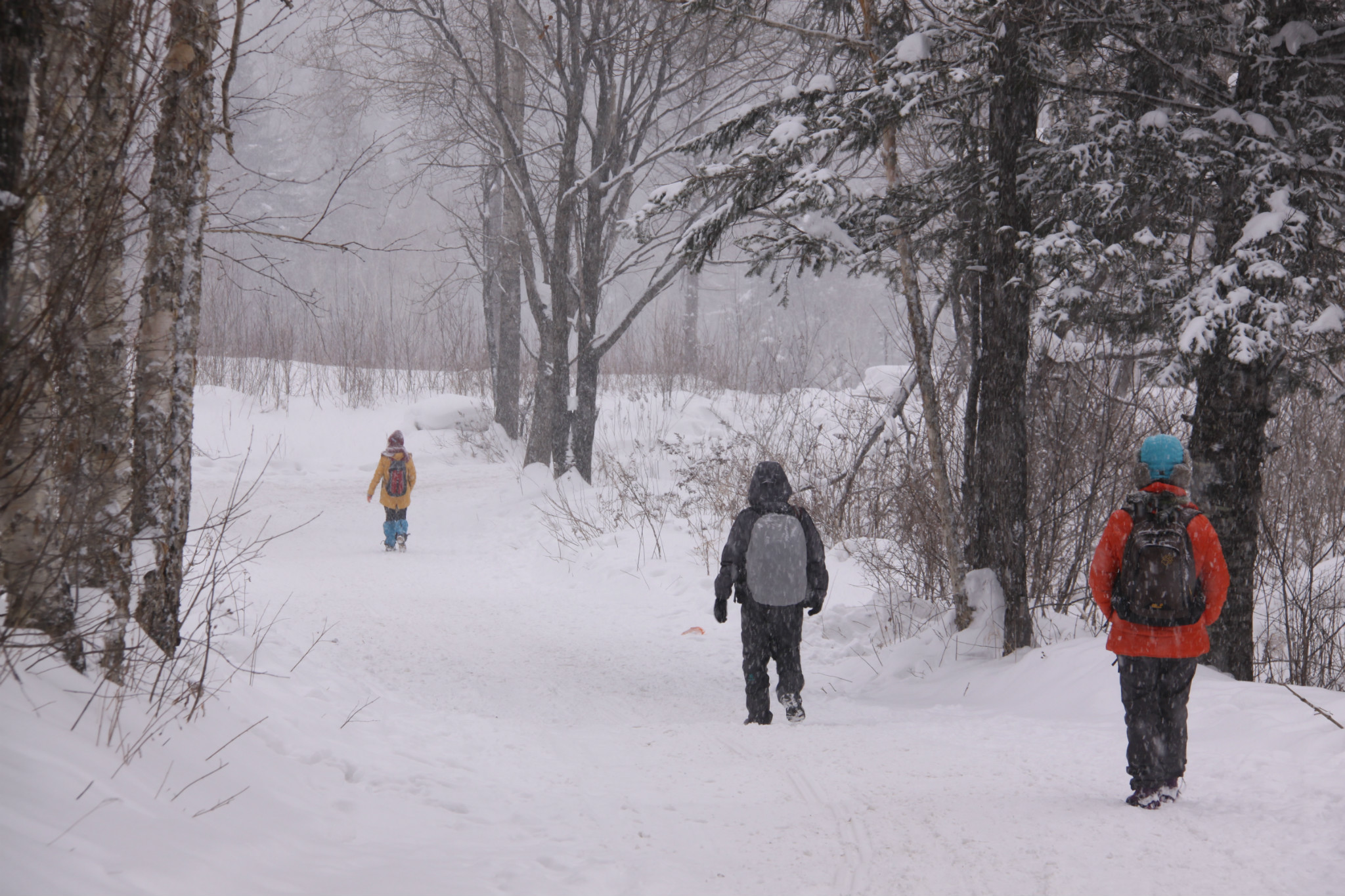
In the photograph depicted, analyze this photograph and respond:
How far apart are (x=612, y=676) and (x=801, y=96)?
4.92 meters

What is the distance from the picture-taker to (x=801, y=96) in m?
6.82

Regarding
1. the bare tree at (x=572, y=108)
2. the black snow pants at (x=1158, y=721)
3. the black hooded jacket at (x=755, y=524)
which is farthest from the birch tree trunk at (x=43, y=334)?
the bare tree at (x=572, y=108)

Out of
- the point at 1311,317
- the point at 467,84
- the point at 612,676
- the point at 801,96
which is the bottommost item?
the point at 612,676

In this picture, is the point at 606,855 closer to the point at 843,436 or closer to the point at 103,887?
the point at 103,887

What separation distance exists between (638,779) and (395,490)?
26.4 feet

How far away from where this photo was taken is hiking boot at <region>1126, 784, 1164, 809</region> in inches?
153

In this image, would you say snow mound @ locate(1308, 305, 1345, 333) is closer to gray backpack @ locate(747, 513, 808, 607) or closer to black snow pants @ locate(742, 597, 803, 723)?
gray backpack @ locate(747, 513, 808, 607)

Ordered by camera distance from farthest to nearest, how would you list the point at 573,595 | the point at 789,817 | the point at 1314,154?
the point at 573,595 → the point at 1314,154 → the point at 789,817

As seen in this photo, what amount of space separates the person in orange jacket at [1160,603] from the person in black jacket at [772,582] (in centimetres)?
209

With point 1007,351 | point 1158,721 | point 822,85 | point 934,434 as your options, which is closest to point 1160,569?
point 1158,721

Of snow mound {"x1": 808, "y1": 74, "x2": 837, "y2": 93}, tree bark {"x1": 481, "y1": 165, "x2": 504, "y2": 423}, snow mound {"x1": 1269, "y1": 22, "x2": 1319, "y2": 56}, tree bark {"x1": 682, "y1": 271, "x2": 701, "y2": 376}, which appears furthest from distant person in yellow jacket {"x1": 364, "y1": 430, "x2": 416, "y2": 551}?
snow mound {"x1": 1269, "y1": 22, "x2": 1319, "y2": 56}

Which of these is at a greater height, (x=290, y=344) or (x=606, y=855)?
(x=290, y=344)

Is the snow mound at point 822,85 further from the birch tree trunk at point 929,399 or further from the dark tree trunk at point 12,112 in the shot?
the dark tree trunk at point 12,112

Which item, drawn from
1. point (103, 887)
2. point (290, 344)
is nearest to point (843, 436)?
point (103, 887)
